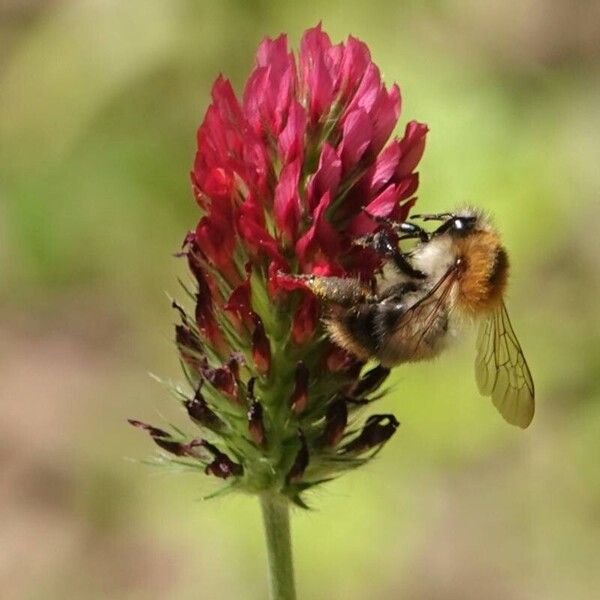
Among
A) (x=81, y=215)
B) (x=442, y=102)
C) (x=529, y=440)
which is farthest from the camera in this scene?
(x=81, y=215)

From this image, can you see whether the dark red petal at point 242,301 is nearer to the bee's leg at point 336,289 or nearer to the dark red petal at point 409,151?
the bee's leg at point 336,289

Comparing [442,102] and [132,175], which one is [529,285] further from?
[132,175]

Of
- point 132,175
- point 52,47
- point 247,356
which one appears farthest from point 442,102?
point 247,356

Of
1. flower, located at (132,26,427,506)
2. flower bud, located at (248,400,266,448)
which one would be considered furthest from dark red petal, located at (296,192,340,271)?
flower bud, located at (248,400,266,448)

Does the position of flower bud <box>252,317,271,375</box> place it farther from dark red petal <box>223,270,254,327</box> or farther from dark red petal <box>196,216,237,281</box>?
dark red petal <box>196,216,237,281</box>

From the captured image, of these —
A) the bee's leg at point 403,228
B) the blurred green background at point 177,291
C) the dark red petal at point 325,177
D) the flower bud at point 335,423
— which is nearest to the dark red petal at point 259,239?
the dark red petal at point 325,177
